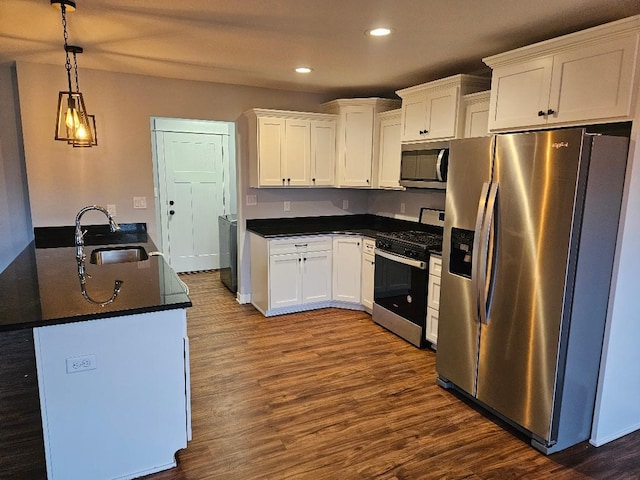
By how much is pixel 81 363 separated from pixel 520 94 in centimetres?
301

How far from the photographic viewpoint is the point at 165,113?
4.16m

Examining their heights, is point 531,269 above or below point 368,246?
above

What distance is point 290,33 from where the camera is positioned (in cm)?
272

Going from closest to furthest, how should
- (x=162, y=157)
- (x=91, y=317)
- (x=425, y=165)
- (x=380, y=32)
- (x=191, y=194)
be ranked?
(x=91, y=317) < (x=380, y=32) < (x=425, y=165) < (x=162, y=157) < (x=191, y=194)

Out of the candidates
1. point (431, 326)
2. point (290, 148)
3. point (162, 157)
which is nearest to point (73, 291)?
point (431, 326)

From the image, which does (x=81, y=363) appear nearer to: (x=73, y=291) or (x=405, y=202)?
(x=73, y=291)

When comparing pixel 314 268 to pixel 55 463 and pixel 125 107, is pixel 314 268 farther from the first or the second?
pixel 55 463

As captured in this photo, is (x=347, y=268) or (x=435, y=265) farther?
(x=347, y=268)

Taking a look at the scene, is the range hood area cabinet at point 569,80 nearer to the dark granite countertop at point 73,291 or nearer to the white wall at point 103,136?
the dark granite countertop at point 73,291

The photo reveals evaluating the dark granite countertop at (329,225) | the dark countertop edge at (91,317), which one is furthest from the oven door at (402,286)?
the dark countertop edge at (91,317)

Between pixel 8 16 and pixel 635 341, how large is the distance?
4.27m

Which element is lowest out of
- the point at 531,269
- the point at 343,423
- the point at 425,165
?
the point at 343,423

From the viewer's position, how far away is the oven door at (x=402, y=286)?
3.57 meters

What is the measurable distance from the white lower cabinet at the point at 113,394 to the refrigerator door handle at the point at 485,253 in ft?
5.80
